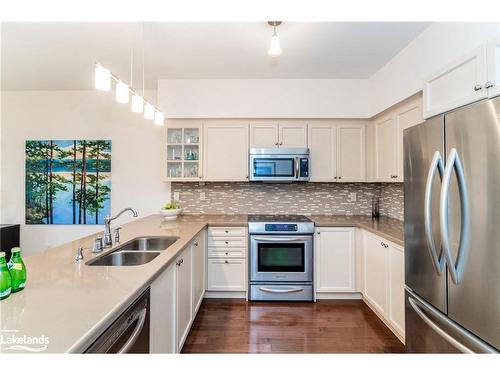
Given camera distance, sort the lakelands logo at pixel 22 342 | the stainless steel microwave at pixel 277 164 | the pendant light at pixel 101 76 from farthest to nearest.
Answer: the stainless steel microwave at pixel 277 164 < the pendant light at pixel 101 76 < the lakelands logo at pixel 22 342

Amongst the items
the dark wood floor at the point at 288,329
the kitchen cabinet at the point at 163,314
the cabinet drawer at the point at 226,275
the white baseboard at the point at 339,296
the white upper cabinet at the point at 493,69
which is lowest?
the dark wood floor at the point at 288,329

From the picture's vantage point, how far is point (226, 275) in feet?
9.19

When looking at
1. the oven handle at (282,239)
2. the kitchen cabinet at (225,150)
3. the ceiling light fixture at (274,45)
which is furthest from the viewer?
the kitchen cabinet at (225,150)

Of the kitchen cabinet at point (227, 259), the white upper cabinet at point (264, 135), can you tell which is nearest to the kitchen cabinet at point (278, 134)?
the white upper cabinet at point (264, 135)

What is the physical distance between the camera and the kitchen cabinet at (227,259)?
2.80 meters

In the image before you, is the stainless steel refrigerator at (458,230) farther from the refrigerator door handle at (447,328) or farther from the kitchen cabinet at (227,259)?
the kitchen cabinet at (227,259)

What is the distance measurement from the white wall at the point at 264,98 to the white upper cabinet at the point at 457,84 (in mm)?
1350

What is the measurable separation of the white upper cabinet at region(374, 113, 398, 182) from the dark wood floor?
1461 millimetres

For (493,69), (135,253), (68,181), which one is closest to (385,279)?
(493,69)

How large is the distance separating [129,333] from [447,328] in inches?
A: 57.5

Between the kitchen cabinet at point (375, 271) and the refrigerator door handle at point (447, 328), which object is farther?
the kitchen cabinet at point (375, 271)

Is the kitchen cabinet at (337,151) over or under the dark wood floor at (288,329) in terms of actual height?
over
